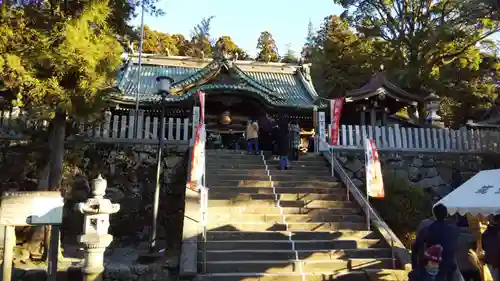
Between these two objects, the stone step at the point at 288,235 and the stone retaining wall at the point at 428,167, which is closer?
the stone step at the point at 288,235

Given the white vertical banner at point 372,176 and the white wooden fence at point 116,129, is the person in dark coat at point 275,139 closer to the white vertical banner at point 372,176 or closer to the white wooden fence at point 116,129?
the white wooden fence at point 116,129

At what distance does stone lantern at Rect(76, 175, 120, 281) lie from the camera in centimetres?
636

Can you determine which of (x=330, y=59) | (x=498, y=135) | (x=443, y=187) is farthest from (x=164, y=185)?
(x=330, y=59)

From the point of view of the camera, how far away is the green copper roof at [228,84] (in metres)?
14.9

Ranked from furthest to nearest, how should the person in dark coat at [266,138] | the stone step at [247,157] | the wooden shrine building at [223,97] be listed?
the wooden shrine building at [223,97] < the person in dark coat at [266,138] < the stone step at [247,157]

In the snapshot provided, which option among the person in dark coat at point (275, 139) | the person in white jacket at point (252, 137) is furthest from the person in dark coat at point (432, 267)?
the person in white jacket at point (252, 137)

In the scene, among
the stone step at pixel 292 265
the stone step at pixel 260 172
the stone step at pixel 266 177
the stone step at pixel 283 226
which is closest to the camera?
the stone step at pixel 292 265

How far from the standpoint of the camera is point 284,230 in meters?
8.49

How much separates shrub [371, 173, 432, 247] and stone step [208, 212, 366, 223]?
71.7 inches

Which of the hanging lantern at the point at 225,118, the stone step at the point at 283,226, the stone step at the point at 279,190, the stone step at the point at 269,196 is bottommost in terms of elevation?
the stone step at the point at 283,226

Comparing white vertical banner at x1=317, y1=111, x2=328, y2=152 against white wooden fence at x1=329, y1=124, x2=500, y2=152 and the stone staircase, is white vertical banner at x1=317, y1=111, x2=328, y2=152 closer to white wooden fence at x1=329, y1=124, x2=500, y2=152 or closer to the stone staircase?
white wooden fence at x1=329, y1=124, x2=500, y2=152

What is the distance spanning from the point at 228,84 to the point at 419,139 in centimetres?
722

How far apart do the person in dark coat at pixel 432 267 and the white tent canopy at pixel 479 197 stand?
8.27 ft

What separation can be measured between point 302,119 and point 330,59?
12.5m
